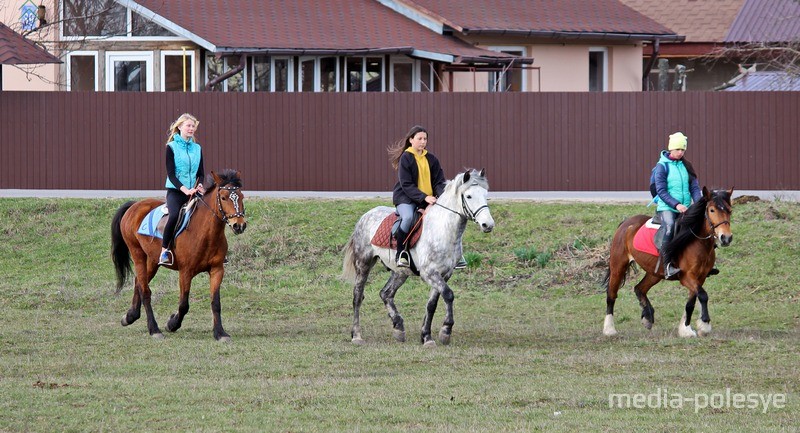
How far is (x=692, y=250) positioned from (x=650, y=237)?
26.5 inches

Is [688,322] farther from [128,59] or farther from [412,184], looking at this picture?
[128,59]

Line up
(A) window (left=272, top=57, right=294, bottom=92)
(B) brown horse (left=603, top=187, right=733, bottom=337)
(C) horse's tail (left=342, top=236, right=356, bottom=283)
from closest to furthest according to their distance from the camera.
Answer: (B) brown horse (left=603, top=187, right=733, bottom=337) < (C) horse's tail (left=342, top=236, right=356, bottom=283) < (A) window (left=272, top=57, right=294, bottom=92)

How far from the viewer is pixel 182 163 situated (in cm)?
1420

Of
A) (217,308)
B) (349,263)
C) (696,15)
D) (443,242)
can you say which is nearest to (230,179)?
(217,308)

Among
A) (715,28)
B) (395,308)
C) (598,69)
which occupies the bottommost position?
(395,308)

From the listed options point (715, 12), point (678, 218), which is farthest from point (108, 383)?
point (715, 12)

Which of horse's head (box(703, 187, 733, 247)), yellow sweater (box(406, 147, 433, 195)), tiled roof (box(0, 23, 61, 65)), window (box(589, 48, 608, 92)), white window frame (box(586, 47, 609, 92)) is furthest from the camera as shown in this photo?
window (box(589, 48, 608, 92))

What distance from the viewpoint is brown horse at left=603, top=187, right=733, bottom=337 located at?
1333cm

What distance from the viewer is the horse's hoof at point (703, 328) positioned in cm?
1382

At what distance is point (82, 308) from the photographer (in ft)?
57.6

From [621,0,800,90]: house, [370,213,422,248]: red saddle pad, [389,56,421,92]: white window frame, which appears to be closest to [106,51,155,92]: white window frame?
[389,56,421,92]: white window frame

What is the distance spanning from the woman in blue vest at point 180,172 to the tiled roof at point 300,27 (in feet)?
58.1

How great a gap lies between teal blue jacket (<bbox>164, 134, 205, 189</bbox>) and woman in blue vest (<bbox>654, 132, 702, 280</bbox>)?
5098 millimetres

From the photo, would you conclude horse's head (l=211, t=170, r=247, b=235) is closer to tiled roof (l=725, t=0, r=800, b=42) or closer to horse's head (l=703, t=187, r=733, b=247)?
horse's head (l=703, t=187, r=733, b=247)
